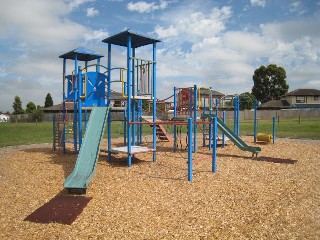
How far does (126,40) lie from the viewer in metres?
9.91

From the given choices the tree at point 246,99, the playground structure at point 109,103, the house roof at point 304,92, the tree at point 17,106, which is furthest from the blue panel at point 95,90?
the tree at point 17,106

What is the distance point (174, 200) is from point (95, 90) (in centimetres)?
625

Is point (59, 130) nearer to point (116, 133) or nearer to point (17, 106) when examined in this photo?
point (116, 133)

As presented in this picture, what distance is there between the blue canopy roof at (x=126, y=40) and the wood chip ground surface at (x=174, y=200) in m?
3.96

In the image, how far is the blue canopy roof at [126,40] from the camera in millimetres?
9367

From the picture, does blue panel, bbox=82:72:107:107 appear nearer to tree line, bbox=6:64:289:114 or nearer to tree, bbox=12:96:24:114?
tree line, bbox=6:64:289:114

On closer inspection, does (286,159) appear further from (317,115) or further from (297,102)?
(297,102)

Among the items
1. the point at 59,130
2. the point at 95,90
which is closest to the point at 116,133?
the point at 59,130

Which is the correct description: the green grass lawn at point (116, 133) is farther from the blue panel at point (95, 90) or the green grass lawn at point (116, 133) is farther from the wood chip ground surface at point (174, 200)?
the wood chip ground surface at point (174, 200)

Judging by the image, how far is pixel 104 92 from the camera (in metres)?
10.9

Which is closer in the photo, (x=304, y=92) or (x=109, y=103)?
(x=109, y=103)

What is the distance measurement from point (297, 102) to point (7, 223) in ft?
241

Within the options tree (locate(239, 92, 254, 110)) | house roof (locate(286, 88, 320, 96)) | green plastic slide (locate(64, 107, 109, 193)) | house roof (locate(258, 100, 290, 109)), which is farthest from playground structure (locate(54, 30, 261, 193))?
house roof (locate(286, 88, 320, 96))

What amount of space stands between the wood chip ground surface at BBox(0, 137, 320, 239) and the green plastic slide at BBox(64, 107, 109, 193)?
0.84 ft
